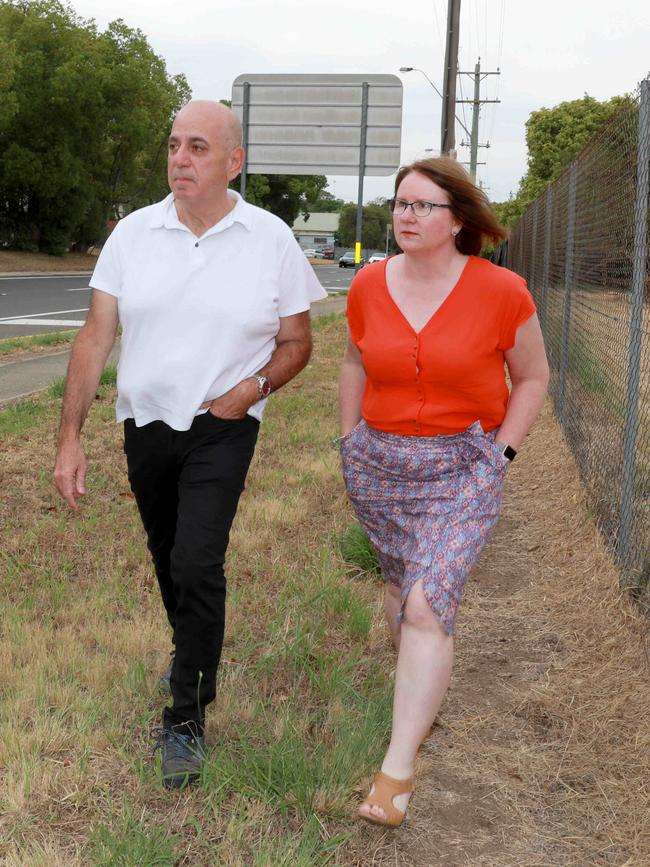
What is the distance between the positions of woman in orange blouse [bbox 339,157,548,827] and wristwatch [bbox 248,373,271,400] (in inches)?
11.9

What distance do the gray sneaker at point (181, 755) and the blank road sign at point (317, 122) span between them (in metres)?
13.6

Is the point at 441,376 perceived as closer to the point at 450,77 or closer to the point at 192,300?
the point at 192,300

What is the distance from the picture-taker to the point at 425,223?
3254mm

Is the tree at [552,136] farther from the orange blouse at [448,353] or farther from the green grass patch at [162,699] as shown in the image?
the orange blouse at [448,353]

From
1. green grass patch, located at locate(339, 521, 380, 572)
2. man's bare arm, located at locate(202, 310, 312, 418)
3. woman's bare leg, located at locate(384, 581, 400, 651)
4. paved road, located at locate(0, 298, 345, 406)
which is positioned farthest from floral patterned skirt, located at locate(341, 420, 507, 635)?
paved road, located at locate(0, 298, 345, 406)

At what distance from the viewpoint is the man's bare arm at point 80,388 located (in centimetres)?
340

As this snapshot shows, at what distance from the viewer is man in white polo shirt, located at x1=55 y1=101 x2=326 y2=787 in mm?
3277

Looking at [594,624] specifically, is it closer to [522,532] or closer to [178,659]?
[522,532]

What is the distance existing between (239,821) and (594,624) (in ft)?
7.21

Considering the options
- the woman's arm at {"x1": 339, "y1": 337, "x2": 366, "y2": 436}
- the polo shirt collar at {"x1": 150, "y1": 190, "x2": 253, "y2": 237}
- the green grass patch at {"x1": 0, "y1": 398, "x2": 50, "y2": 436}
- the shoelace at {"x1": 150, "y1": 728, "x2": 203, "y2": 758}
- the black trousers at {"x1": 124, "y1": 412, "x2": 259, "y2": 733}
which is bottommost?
the shoelace at {"x1": 150, "y1": 728, "x2": 203, "y2": 758}

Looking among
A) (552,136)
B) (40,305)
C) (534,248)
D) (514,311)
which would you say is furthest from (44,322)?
(552,136)

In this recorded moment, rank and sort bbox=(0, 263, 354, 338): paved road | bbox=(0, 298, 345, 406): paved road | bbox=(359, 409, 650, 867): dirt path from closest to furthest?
bbox=(359, 409, 650, 867): dirt path < bbox=(0, 298, 345, 406): paved road < bbox=(0, 263, 354, 338): paved road

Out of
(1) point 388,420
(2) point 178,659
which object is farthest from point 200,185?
(2) point 178,659

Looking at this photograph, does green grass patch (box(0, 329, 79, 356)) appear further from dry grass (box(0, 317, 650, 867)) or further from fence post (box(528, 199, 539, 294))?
dry grass (box(0, 317, 650, 867))
